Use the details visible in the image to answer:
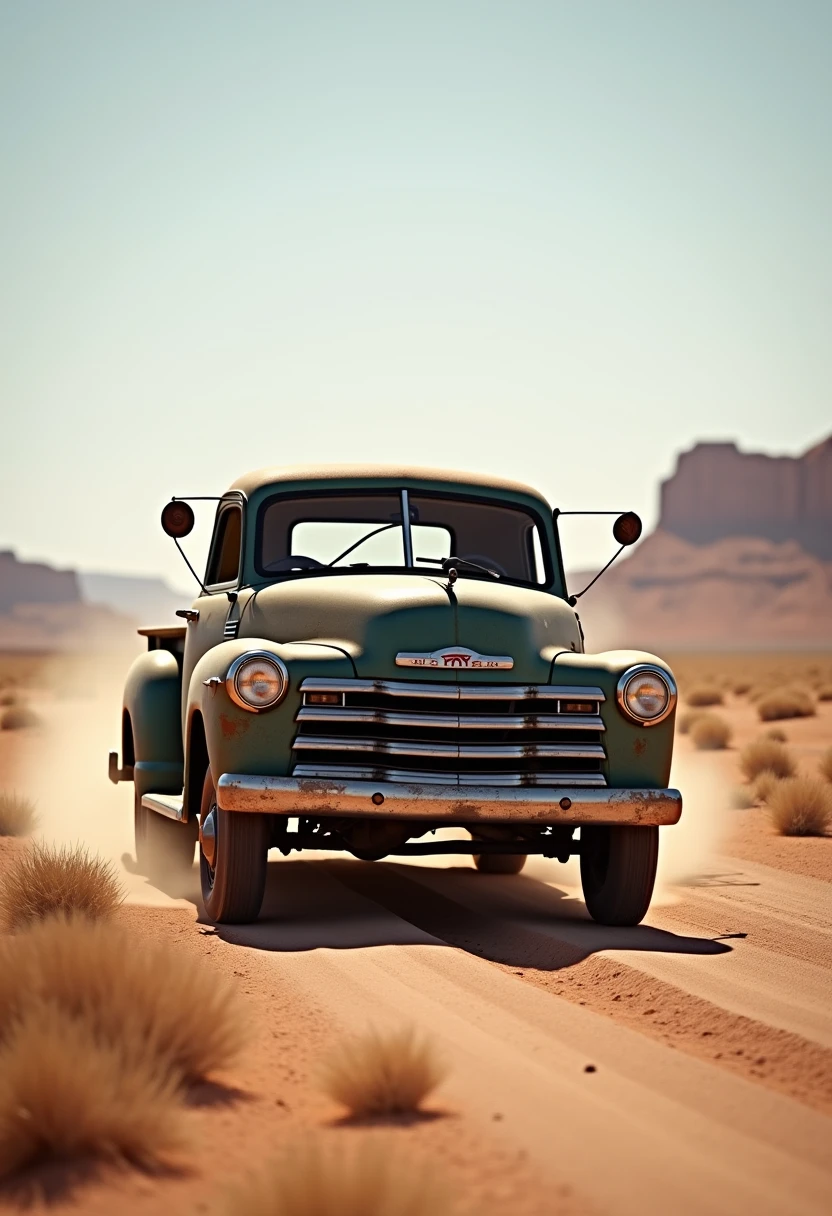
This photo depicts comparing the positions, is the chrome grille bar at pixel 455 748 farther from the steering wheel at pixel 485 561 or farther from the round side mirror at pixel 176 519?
the round side mirror at pixel 176 519

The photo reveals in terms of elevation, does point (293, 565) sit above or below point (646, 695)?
above

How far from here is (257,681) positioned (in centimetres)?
766

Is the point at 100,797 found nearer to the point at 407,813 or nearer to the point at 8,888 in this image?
the point at 8,888

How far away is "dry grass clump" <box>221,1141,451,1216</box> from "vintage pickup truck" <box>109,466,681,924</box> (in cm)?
381

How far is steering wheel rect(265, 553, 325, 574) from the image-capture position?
9.15 metres

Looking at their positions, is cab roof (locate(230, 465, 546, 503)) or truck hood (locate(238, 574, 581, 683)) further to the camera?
cab roof (locate(230, 465, 546, 503))

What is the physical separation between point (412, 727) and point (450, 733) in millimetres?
203

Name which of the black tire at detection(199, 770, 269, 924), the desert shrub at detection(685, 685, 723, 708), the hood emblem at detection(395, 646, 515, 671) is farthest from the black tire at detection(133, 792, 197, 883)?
the desert shrub at detection(685, 685, 723, 708)

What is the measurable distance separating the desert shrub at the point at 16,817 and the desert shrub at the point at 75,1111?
29.4 feet

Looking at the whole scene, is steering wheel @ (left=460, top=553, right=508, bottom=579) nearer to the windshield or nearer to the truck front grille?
the windshield

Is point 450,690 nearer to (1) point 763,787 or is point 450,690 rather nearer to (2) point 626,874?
(2) point 626,874

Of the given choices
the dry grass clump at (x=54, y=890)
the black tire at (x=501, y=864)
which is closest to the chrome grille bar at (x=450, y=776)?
the dry grass clump at (x=54, y=890)

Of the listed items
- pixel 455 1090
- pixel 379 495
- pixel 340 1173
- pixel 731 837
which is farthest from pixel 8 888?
pixel 731 837

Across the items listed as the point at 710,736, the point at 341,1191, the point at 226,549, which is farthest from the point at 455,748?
the point at 710,736
